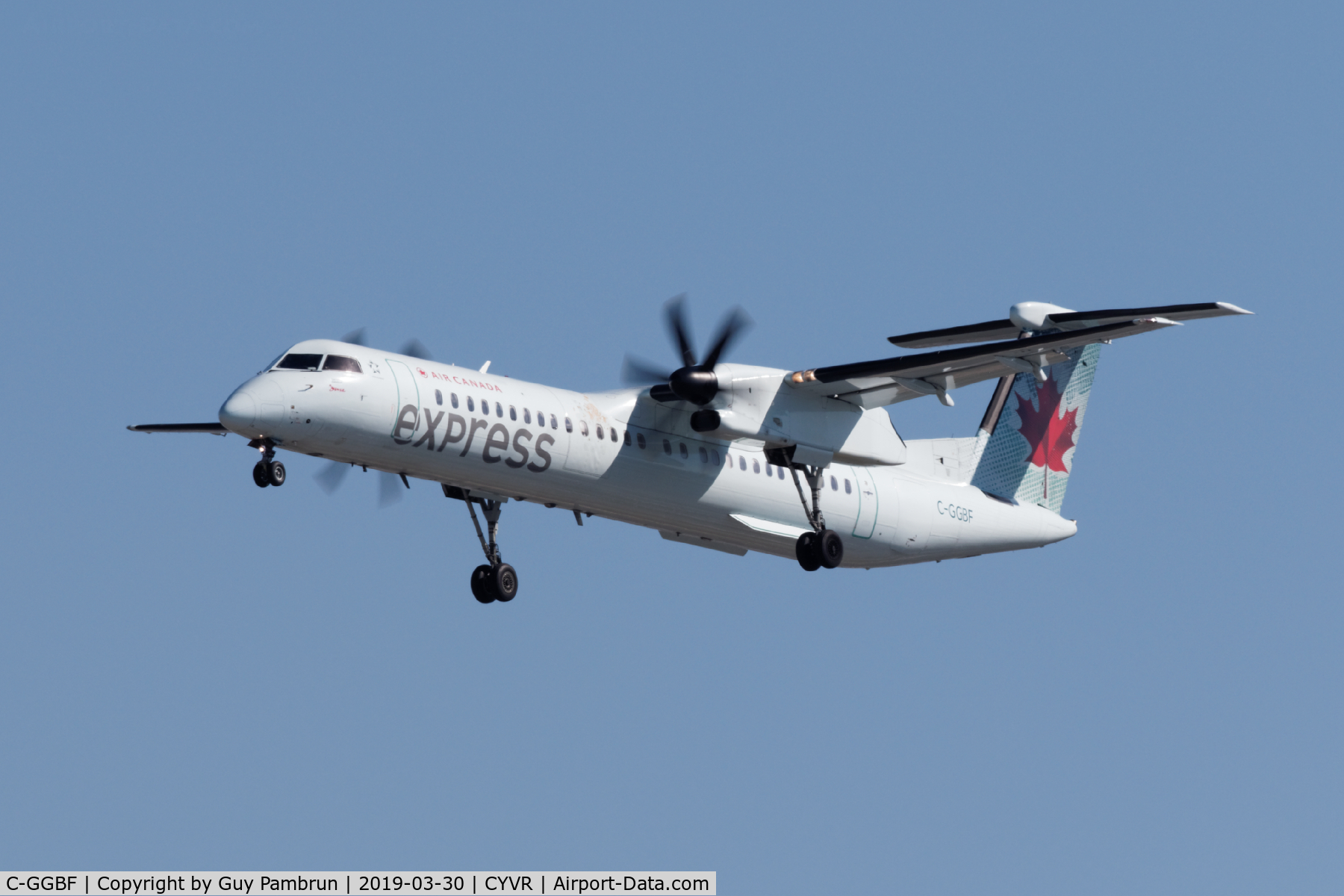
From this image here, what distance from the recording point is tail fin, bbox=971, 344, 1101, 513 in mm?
30359

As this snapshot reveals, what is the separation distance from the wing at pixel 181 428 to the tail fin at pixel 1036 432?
12201 millimetres

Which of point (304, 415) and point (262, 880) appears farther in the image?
point (304, 415)

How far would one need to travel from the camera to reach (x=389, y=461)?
22422 mm

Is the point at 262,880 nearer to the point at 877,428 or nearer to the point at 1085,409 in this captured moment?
the point at 877,428

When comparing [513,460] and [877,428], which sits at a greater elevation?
[877,428]

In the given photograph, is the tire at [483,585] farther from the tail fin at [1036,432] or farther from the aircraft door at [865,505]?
the tail fin at [1036,432]

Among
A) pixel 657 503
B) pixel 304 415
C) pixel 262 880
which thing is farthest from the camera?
pixel 657 503

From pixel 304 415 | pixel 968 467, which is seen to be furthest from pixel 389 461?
pixel 968 467

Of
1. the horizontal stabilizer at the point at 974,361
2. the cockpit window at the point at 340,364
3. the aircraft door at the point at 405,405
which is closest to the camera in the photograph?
the cockpit window at the point at 340,364

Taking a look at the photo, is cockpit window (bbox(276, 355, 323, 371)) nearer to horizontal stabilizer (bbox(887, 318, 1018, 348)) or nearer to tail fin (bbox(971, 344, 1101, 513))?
horizontal stabilizer (bbox(887, 318, 1018, 348))

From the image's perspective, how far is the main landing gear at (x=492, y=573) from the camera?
25922 mm

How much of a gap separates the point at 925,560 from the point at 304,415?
11518 mm

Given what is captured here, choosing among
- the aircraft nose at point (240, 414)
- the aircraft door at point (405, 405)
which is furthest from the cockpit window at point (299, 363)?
the aircraft door at point (405, 405)

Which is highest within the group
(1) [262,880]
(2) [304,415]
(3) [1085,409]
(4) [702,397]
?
(3) [1085,409]
